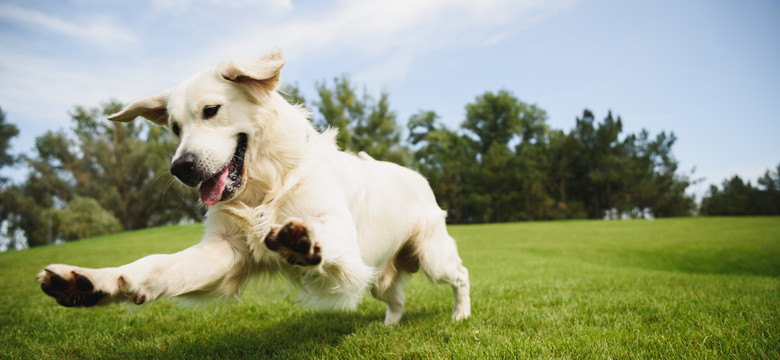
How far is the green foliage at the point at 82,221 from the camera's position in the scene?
33031 millimetres

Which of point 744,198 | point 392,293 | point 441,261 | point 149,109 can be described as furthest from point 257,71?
point 744,198

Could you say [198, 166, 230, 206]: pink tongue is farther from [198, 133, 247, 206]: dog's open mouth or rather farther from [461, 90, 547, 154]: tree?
[461, 90, 547, 154]: tree

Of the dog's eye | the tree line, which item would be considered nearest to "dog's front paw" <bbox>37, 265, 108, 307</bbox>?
the dog's eye

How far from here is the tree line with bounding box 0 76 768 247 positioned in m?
41.4

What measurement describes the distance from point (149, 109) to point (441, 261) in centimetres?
299

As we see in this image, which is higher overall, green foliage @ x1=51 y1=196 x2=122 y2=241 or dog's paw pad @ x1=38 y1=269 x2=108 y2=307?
dog's paw pad @ x1=38 y1=269 x2=108 y2=307

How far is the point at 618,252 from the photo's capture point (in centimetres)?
1384

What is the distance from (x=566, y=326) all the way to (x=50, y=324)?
5.28m

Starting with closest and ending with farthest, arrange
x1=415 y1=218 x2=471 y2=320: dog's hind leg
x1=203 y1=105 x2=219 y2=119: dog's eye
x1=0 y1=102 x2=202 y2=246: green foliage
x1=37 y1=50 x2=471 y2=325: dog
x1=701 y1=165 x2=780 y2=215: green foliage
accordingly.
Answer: x1=37 y1=50 x2=471 y2=325: dog → x1=203 y1=105 x2=219 y2=119: dog's eye → x1=415 y1=218 x2=471 y2=320: dog's hind leg → x1=0 y1=102 x2=202 y2=246: green foliage → x1=701 y1=165 x2=780 y2=215: green foliage

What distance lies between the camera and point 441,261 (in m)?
4.23

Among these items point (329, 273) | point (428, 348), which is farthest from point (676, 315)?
point (329, 273)

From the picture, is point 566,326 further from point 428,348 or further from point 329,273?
point 329,273

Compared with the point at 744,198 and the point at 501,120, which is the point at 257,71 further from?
the point at 744,198

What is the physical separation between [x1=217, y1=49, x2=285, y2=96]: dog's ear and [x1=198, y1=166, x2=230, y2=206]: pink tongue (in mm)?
675
